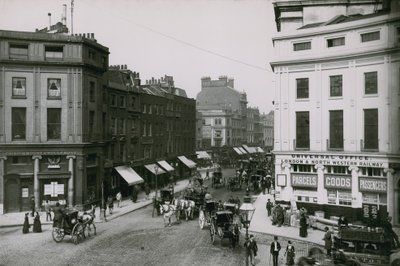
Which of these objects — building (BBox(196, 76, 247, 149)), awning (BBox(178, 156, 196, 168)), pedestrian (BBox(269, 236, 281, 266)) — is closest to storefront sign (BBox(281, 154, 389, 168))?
pedestrian (BBox(269, 236, 281, 266))

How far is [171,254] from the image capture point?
18484mm

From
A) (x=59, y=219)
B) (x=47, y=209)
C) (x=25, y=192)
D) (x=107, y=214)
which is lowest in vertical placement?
(x=107, y=214)

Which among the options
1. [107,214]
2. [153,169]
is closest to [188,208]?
[107,214]

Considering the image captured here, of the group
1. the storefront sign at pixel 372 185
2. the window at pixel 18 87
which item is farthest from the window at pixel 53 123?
the storefront sign at pixel 372 185

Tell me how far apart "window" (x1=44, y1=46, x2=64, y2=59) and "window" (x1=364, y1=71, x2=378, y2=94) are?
23228 millimetres

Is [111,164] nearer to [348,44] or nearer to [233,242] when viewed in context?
[233,242]

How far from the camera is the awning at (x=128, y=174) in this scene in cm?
3666

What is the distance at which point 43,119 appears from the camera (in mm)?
29922

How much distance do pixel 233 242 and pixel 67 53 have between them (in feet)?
66.8

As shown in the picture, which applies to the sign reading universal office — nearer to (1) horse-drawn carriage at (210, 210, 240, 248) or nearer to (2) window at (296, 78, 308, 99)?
(2) window at (296, 78, 308, 99)

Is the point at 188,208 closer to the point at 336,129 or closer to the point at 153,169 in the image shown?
the point at 336,129

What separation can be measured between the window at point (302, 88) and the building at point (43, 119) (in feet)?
56.4

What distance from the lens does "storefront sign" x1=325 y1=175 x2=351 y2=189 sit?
2601 cm

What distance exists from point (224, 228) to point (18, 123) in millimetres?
19236
